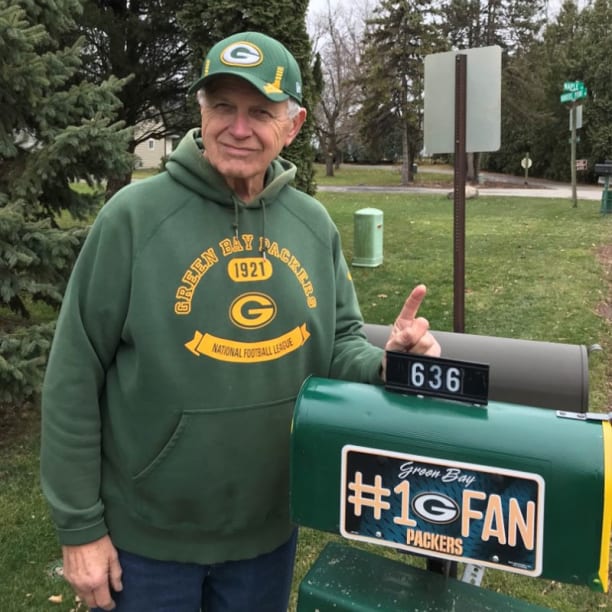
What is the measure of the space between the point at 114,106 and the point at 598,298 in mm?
5972

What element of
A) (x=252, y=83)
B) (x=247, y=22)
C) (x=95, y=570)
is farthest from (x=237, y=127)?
(x=247, y=22)

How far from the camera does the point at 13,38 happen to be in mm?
3555

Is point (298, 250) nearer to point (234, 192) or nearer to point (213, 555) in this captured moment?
point (234, 192)

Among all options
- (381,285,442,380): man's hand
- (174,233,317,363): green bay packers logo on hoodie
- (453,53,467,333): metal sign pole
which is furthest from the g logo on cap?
(453,53,467,333): metal sign pole

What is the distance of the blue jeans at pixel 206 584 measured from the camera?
1.57 m

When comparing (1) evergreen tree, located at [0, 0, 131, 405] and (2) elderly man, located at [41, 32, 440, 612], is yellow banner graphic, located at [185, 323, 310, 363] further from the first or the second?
(1) evergreen tree, located at [0, 0, 131, 405]

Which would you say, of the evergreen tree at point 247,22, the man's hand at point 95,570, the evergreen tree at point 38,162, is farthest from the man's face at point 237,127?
the evergreen tree at point 247,22

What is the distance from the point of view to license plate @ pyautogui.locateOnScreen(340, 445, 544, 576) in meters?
1.14

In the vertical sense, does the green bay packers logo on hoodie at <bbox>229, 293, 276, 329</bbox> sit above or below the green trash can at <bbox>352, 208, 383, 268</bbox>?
above

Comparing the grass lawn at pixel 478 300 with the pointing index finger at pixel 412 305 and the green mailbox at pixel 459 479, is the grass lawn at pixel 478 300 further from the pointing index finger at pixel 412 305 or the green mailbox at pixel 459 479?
the pointing index finger at pixel 412 305

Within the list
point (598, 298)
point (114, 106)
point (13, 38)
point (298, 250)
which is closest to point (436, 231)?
point (598, 298)

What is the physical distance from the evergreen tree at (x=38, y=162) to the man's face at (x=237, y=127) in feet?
7.91

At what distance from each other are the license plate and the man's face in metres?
0.69

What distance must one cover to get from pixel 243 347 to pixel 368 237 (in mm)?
7401
